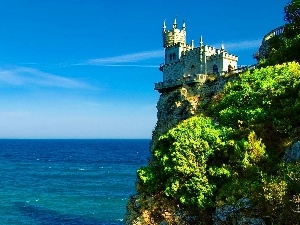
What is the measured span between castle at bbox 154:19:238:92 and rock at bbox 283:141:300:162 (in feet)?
82.9

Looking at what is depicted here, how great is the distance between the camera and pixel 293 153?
22.0 meters

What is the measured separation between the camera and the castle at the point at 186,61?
48656 millimetres

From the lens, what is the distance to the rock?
21.6 m

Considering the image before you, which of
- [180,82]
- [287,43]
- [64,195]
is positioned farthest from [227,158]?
[64,195]

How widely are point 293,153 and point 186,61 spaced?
104 feet

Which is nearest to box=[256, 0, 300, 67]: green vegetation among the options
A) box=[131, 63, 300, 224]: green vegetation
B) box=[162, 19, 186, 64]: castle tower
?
box=[131, 63, 300, 224]: green vegetation

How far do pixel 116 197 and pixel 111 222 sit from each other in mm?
17643

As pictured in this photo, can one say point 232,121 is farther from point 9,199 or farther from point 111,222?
point 9,199

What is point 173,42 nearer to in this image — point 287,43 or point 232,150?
point 287,43

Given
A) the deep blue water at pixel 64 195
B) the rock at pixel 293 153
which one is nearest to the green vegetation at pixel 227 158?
the rock at pixel 293 153

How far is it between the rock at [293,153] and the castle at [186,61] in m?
25.3

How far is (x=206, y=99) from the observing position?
146 feet

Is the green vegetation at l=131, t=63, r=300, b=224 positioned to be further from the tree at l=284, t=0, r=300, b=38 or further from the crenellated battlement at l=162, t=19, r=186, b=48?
the crenellated battlement at l=162, t=19, r=186, b=48

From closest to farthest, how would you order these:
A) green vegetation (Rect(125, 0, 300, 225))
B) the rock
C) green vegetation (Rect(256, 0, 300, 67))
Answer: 1. the rock
2. green vegetation (Rect(125, 0, 300, 225))
3. green vegetation (Rect(256, 0, 300, 67))
